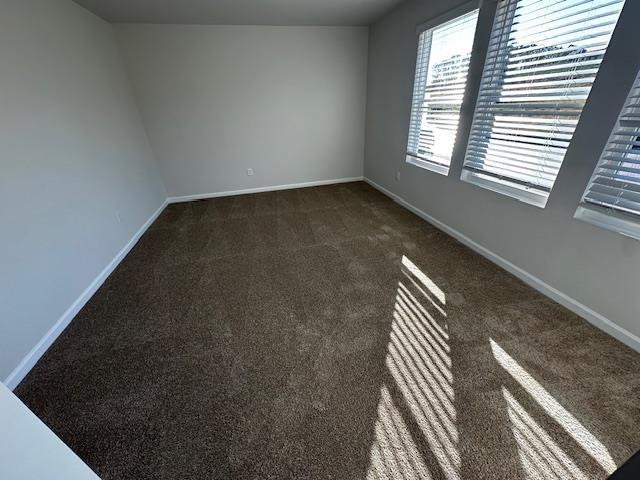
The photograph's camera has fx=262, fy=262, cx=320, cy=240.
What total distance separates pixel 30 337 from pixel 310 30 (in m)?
4.46

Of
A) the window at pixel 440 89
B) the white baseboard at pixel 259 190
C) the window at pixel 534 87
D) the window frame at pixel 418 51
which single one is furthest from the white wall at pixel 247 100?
the window at pixel 534 87

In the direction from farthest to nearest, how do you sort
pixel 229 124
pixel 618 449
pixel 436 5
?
pixel 229 124
pixel 436 5
pixel 618 449

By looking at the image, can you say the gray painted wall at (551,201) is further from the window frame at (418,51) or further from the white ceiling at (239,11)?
the white ceiling at (239,11)

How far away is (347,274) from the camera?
2318mm

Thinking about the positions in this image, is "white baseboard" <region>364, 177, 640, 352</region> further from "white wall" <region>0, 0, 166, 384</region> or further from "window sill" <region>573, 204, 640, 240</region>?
"white wall" <region>0, 0, 166, 384</region>

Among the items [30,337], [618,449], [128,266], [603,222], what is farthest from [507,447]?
[128,266]

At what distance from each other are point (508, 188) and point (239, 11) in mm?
3370

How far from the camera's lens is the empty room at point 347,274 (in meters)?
1.18

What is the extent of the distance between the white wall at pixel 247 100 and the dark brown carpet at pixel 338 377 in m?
2.26

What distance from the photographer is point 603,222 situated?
1.57 meters

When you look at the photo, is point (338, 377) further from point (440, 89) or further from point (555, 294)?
point (440, 89)

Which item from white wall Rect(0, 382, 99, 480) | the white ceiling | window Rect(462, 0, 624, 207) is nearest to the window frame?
window Rect(462, 0, 624, 207)

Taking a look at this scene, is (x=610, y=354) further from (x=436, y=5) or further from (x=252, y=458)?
(x=436, y=5)

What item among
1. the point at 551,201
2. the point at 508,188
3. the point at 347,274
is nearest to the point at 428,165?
the point at 508,188
